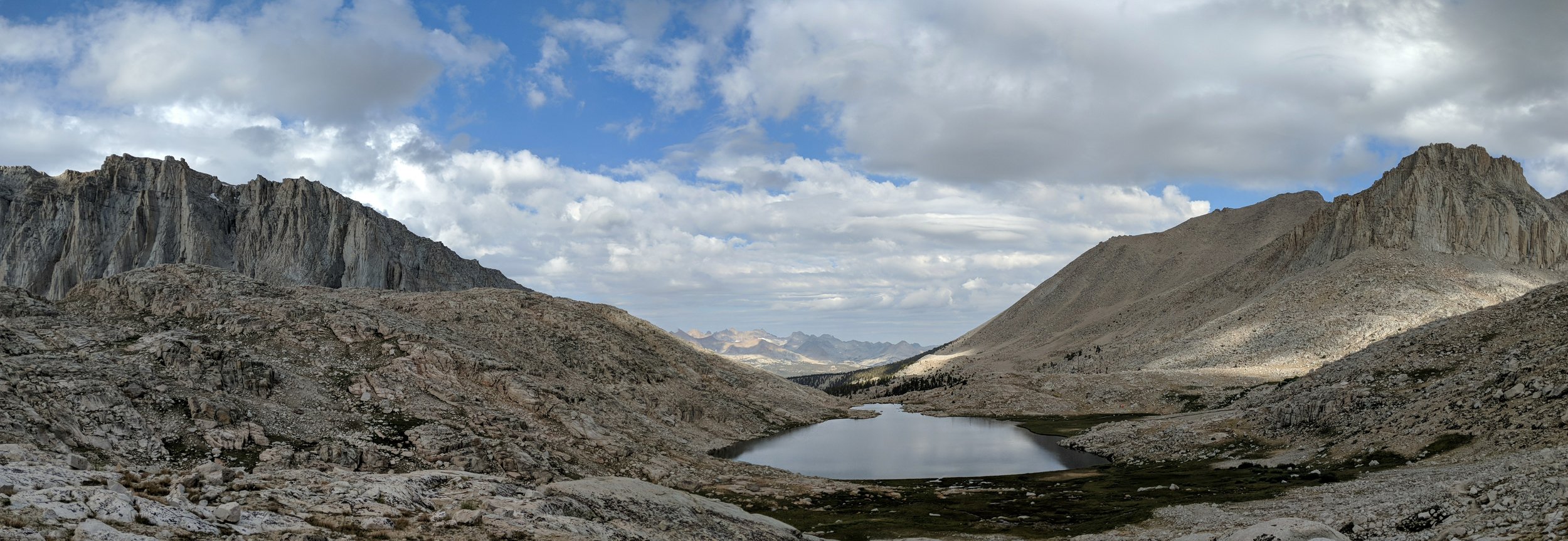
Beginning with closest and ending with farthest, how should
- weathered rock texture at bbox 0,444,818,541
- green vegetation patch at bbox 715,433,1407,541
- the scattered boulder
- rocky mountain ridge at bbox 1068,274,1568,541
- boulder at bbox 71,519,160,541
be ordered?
boulder at bbox 71,519,160,541
weathered rock texture at bbox 0,444,818,541
the scattered boulder
rocky mountain ridge at bbox 1068,274,1568,541
green vegetation patch at bbox 715,433,1407,541

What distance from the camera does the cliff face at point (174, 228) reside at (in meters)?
151

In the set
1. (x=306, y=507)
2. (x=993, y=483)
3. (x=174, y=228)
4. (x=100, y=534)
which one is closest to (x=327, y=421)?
(x=306, y=507)

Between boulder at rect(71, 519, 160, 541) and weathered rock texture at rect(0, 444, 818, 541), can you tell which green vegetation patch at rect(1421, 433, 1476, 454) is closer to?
weathered rock texture at rect(0, 444, 818, 541)

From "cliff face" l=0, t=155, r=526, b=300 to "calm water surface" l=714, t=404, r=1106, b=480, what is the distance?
4157 inches

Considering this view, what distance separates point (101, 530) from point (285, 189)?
201 meters

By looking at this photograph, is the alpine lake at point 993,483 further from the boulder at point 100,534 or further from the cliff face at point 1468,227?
the cliff face at point 1468,227

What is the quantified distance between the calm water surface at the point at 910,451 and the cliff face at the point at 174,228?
106 m

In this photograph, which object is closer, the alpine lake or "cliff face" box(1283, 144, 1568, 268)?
the alpine lake

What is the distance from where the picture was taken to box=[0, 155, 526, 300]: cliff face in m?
151

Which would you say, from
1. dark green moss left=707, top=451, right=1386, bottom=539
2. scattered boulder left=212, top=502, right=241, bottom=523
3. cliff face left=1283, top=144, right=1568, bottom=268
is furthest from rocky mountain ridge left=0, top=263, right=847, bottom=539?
cliff face left=1283, top=144, right=1568, bottom=268

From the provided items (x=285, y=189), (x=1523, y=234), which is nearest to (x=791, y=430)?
(x=285, y=189)

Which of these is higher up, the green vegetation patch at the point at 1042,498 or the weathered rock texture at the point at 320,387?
the weathered rock texture at the point at 320,387

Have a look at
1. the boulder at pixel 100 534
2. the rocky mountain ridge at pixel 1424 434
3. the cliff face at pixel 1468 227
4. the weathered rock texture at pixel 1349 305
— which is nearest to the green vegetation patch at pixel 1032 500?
the rocky mountain ridge at pixel 1424 434

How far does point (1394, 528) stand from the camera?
3112 centimetres
